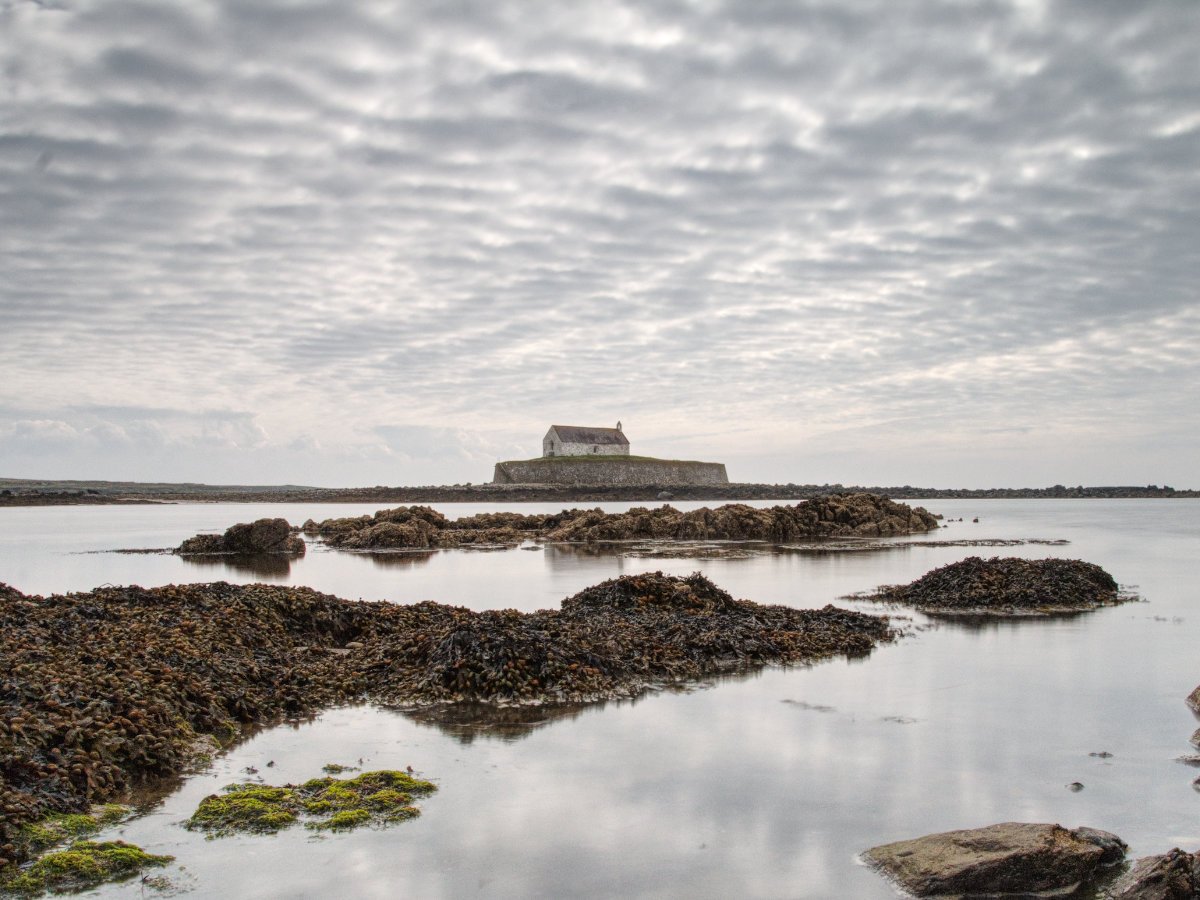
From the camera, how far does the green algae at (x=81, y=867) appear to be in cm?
381

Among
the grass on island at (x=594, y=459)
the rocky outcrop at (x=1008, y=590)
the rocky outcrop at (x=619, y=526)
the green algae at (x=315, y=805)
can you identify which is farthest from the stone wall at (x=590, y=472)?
the green algae at (x=315, y=805)

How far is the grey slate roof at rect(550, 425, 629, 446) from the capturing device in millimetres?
91125

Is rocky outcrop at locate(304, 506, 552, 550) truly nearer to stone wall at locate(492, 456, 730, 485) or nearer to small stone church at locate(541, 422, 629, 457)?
stone wall at locate(492, 456, 730, 485)

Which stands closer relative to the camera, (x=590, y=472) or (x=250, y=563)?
(x=250, y=563)

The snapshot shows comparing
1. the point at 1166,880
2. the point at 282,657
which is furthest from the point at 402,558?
the point at 1166,880

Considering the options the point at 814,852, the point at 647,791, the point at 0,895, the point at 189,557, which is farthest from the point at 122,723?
the point at 189,557

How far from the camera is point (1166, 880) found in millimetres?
3574

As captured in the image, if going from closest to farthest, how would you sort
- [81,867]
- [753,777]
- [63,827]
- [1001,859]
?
[1001,859] < [81,867] < [63,827] < [753,777]

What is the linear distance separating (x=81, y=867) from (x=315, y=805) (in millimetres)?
1111

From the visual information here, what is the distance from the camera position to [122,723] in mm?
5559

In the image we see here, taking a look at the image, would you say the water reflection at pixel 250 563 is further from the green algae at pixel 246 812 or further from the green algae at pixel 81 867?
the green algae at pixel 81 867

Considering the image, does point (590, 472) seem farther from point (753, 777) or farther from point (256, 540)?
point (753, 777)

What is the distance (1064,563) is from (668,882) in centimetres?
1341

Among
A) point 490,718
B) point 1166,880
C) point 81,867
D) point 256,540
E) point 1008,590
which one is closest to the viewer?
point 1166,880
